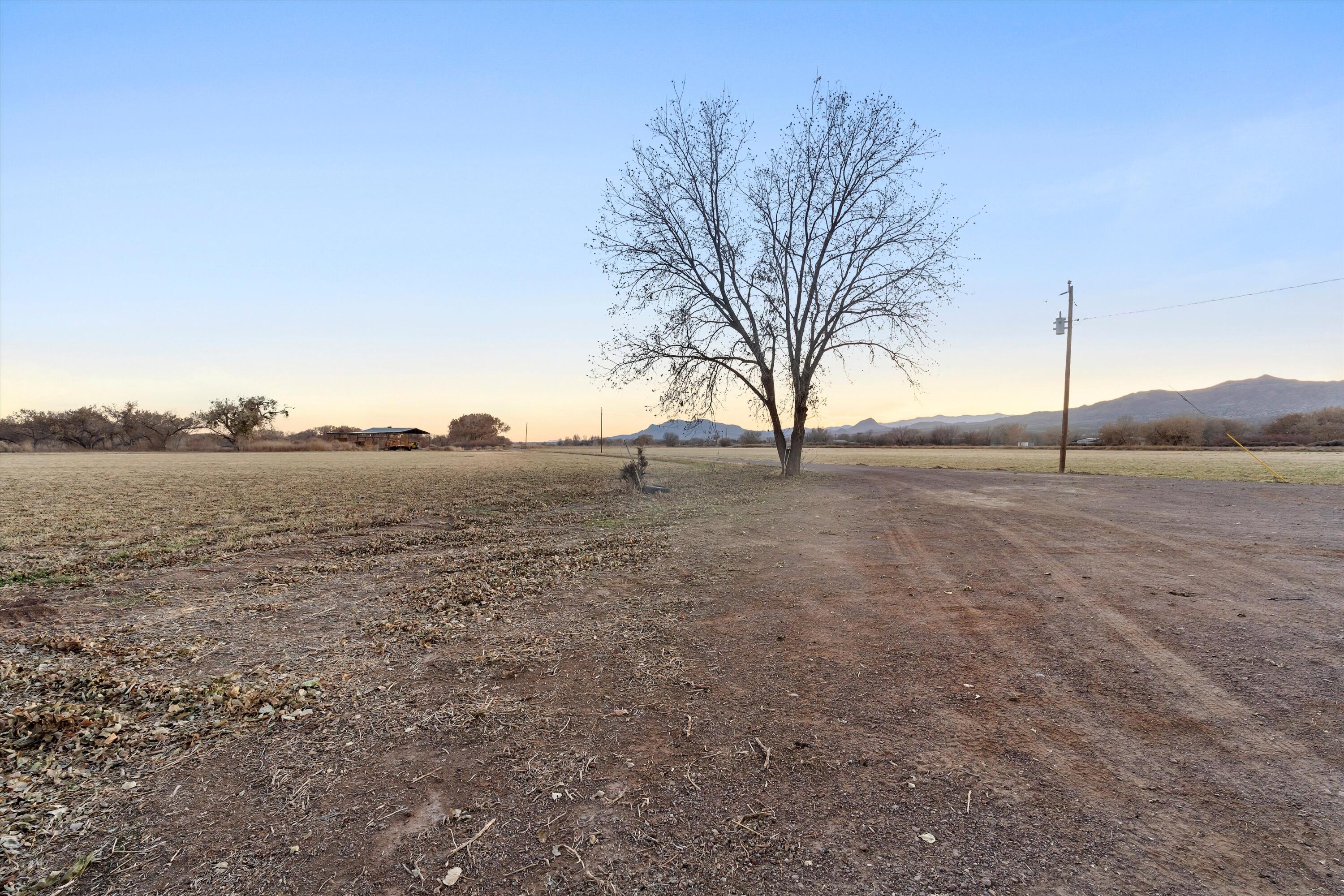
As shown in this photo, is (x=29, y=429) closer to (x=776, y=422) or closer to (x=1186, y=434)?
(x=776, y=422)

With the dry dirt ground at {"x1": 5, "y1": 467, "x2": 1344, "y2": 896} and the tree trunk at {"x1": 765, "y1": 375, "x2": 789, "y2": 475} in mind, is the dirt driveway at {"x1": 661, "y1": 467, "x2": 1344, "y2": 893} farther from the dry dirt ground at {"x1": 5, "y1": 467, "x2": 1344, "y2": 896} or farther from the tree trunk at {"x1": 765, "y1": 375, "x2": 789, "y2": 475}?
the tree trunk at {"x1": 765, "y1": 375, "x2": 789, "y2": 475}

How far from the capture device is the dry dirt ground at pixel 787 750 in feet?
6.87

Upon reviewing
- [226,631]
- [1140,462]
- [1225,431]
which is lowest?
[226,631]

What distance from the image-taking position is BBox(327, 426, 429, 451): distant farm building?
307 ft

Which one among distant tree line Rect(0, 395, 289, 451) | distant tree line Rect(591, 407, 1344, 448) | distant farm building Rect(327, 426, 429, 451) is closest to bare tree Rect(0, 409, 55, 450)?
distant tree line Rect(0, 395, 289, 451)

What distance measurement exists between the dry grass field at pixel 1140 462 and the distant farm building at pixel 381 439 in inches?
2274

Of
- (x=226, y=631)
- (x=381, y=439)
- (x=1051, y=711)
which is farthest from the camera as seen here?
(x=381, y=439)

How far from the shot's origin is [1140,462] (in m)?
31.9

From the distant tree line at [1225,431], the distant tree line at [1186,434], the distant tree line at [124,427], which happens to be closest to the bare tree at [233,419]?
the distant tree line at [124,427]

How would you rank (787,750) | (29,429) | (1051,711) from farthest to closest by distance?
(29,429) < (1051,711) < (787,750)

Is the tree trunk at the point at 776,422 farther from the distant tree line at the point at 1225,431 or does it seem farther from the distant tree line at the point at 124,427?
the distant tree line at the point at 124,427

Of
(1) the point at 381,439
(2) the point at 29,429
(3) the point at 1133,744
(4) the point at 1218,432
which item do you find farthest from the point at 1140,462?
(2) the point at 29,429

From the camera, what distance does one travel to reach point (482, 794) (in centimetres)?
252

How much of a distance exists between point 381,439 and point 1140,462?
104 meters
